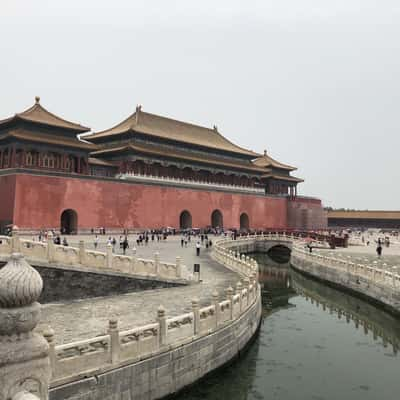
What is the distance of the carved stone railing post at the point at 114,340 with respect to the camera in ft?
25.3

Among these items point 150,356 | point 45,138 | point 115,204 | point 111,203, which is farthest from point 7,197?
point 150,356

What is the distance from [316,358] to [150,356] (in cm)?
658

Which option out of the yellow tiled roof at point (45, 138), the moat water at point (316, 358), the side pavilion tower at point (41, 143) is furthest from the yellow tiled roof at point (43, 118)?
the moat water at point (316, 358)

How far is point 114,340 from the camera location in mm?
7801

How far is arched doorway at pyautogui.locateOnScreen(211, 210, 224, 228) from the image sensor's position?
1971 inches

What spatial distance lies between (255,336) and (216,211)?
36.4 meters

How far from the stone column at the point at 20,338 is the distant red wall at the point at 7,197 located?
3040 centimetres

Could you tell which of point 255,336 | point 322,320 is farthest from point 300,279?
point 255,336

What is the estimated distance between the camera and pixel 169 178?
149 ft

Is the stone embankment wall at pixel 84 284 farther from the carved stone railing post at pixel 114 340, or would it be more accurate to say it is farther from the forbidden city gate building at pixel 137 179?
the forbidden city gate building at pixel 137 179

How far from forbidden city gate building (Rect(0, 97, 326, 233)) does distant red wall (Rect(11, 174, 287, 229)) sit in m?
0.08

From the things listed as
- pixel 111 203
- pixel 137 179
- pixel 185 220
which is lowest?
pixel 185 220

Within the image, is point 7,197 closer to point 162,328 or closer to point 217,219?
point 217,219

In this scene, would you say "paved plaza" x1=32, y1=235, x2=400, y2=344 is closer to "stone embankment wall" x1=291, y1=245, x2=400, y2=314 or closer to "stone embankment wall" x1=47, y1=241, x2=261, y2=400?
"stone embankment wall" x1=47, y1=241, x2=261, y2=400
